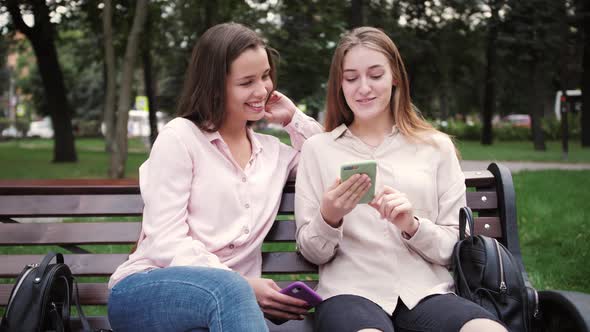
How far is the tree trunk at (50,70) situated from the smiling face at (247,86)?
15.3 meters

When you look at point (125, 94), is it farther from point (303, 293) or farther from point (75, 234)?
point (303, 293)

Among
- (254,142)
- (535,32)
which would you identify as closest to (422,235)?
(254,142)

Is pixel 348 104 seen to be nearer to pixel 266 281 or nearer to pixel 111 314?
pixel 266 281

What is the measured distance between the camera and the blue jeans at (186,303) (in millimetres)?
2346

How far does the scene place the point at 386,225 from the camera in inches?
119

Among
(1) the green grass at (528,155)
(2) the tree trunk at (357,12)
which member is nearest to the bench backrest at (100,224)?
(2) the tree trunk at (357,12)

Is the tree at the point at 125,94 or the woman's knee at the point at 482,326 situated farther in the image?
the tree at the point at 125,94

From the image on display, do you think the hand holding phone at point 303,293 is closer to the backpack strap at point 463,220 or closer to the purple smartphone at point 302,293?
the purple smartphone at point 302,293

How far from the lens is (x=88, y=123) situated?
60.1 metres

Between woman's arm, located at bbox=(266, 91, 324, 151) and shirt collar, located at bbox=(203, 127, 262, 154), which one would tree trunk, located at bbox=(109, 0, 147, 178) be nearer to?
woman's arm, located at bbox=(266, 91, 324, 151)

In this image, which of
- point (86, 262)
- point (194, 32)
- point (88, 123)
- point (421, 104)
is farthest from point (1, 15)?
point (88, 123)

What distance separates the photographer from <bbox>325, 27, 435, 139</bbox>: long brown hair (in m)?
3.13

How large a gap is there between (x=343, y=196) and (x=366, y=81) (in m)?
0.67

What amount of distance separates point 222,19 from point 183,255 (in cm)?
1532
